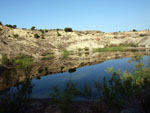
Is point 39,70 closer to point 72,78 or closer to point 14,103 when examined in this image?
point 72,78

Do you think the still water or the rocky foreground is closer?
the still water

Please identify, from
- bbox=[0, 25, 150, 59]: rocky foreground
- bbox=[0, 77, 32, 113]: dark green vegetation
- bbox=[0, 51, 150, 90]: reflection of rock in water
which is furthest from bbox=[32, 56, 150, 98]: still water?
bbox=[0, 25, 150, 59]: rocky foreground

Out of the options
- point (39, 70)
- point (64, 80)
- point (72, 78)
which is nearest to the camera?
point (64, 80)

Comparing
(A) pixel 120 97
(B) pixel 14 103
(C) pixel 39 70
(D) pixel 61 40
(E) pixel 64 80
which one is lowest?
(C) pixel 39 70

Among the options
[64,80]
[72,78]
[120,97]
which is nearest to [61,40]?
[72,78]

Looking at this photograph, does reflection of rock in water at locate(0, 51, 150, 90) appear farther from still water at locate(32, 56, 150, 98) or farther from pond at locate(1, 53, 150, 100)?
still water at locate(32, 56, 150, 98)

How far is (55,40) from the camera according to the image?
6094 centimetres

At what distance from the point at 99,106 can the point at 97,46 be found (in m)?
55.2

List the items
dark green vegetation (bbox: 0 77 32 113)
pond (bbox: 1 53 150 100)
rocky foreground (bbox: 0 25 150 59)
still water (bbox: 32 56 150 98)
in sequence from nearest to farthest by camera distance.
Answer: dark green vegetation (bbox: 0 77 32 113) < pond (bbox: 1 53 150 100) < still water (bbox: 32 56 150 98) < rocky foreground (bbox: 0 25 150 59)

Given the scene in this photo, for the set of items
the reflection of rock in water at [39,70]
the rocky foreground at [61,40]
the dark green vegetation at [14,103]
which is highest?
the rocky foreground at [61,40]

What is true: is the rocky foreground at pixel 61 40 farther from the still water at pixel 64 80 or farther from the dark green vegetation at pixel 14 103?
the dark green vegetation at pixel 14 103

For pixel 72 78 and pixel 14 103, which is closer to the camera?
pixel 14 103

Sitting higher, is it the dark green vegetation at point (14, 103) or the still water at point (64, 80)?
the dark green vegetation at point (14, 103)

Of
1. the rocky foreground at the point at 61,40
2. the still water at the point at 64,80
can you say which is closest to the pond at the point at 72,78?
the still water at the point at 64,80
